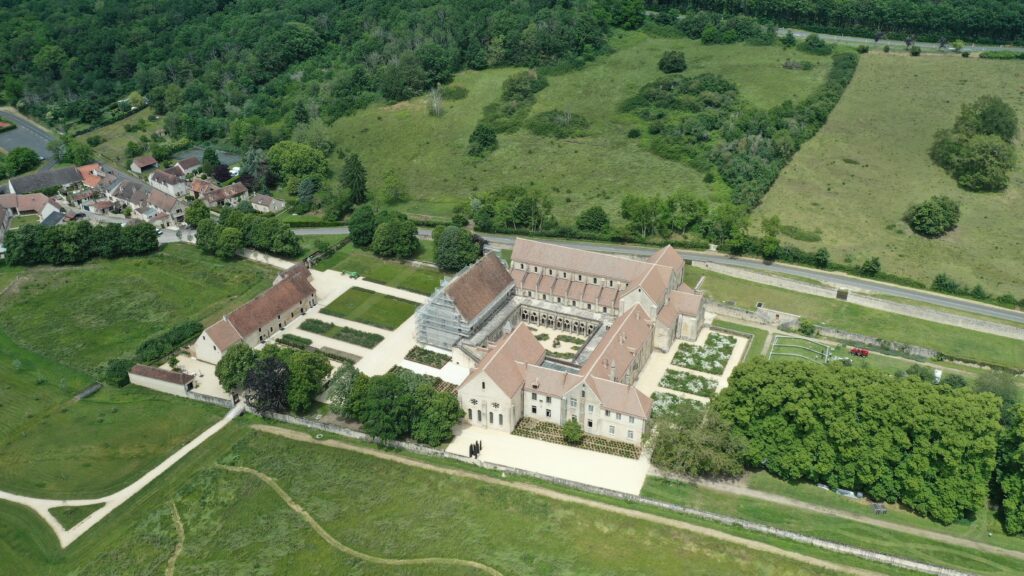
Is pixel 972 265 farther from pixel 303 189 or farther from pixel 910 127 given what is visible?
pixel 303 189

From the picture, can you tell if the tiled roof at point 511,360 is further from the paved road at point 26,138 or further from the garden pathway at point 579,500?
the paved road at point 26,138

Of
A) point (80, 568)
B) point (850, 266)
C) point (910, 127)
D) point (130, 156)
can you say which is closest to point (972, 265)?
point (850, 266)

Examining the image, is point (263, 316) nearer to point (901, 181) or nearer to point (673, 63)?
point (901, 181)

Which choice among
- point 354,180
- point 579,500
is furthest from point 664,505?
point 354,180

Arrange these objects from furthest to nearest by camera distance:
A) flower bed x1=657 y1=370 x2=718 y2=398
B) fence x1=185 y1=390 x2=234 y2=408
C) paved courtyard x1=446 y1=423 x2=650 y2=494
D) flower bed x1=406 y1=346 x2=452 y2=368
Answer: flower bed x1=406 y1=346 x2=452 y2=368 < flower bed x1=657 y1=370 x2=718 y2=398 < fence x1=185 y1=390 x2=234 y2=408 < paved courtyard x1=446 y1=423 x2=650 y2=494

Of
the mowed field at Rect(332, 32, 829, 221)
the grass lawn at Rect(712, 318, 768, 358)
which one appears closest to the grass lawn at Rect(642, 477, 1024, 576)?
the grass lawn at Rect(712, 318, 768, 358)

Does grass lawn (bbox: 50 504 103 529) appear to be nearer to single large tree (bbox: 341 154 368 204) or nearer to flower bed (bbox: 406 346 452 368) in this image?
flower bed (bbox: 406 346 452 368)
